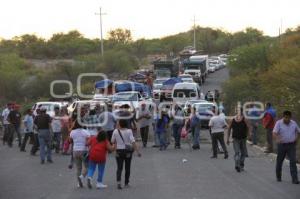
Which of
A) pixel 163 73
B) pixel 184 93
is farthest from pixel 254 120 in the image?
pixel 163 73

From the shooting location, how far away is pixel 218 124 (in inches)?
867

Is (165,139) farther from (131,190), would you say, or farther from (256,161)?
(131,190)

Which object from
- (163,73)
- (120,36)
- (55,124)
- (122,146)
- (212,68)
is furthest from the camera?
(120,36)

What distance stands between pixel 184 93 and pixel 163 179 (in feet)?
105

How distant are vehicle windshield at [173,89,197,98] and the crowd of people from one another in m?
19.7

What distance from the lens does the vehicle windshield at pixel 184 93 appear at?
4891 cm

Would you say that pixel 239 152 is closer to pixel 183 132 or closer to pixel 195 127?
pixel 195 127

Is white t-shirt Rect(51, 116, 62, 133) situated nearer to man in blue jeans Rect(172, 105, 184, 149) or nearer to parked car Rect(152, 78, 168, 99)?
man in blue jeans Rect(172, 105, 184, 149)

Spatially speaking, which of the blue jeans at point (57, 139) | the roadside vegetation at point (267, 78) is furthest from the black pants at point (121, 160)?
the roadside vegetation at point (267, 78)

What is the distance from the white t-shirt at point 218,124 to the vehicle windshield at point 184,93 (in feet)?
87.4

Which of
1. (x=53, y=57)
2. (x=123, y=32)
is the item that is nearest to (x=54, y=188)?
(x=53, y=57)

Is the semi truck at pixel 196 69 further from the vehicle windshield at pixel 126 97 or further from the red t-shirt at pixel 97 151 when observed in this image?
the red t-shirt at pixel 97 151

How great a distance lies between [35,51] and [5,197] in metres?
145

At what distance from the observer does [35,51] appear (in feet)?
516
